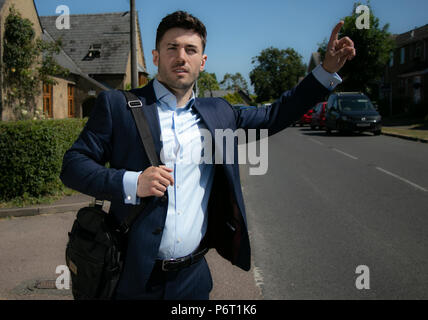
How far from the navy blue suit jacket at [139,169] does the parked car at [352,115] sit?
64.2ft

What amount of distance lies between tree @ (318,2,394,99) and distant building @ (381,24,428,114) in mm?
1814

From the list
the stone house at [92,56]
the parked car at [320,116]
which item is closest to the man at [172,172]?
the parked car at [320,116]

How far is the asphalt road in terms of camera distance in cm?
415

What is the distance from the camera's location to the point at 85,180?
71.8 inches

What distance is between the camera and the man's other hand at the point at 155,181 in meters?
1.73

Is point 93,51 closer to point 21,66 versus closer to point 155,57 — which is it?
point 21,66

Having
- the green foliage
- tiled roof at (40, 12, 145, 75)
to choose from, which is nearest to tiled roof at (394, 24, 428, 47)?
tiled roof at (40, 12, 145, 75)

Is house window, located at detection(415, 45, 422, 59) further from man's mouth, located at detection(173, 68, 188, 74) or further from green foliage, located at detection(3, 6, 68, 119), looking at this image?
man's mouth, located at detection(173, 68, 188, 74)

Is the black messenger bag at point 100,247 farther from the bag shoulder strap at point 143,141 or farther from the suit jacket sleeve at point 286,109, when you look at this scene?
the suit jacket sleeve at point 286,109

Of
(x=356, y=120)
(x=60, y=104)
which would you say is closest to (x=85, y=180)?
(x=356, y=120)

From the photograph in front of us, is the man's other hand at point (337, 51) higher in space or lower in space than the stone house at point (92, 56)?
lower
